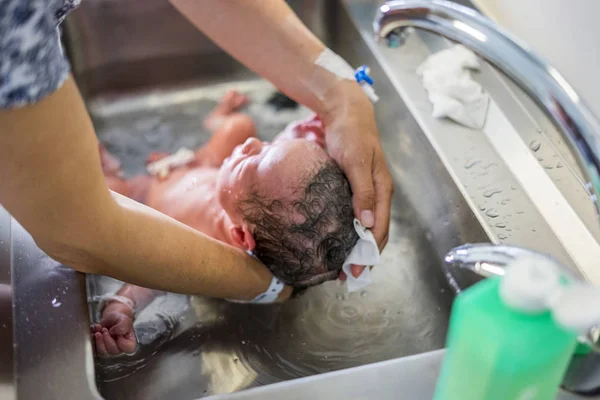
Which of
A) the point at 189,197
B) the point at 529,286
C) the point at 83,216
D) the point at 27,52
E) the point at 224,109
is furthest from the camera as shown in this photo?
the point at 224,109

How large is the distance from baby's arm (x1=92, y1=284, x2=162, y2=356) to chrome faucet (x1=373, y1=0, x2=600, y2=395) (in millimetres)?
549

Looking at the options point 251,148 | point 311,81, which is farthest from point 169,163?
point 311,81

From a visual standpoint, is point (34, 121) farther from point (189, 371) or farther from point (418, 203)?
point (418, 203)

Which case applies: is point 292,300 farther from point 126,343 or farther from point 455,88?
point 455,88

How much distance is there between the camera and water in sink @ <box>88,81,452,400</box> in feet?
3.13

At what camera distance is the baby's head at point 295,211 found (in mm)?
958

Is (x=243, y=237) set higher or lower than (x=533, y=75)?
lower

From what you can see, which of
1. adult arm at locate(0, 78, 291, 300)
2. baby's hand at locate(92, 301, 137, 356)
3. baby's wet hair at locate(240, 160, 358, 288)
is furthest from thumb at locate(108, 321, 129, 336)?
baby's wet hair at locate(240, 160, 358, 288)

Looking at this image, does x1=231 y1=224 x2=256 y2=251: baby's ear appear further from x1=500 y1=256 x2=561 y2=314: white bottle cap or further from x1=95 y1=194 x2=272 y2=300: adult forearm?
x1=500 y1=256 x2=561 y2=314: white bottle cap

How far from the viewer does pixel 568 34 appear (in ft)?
3.03

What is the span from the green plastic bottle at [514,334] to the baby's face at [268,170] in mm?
536

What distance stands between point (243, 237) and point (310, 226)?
14 cm

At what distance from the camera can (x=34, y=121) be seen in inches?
21.4

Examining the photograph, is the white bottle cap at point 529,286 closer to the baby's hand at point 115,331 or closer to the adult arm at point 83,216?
the adult arm at point 83,216
